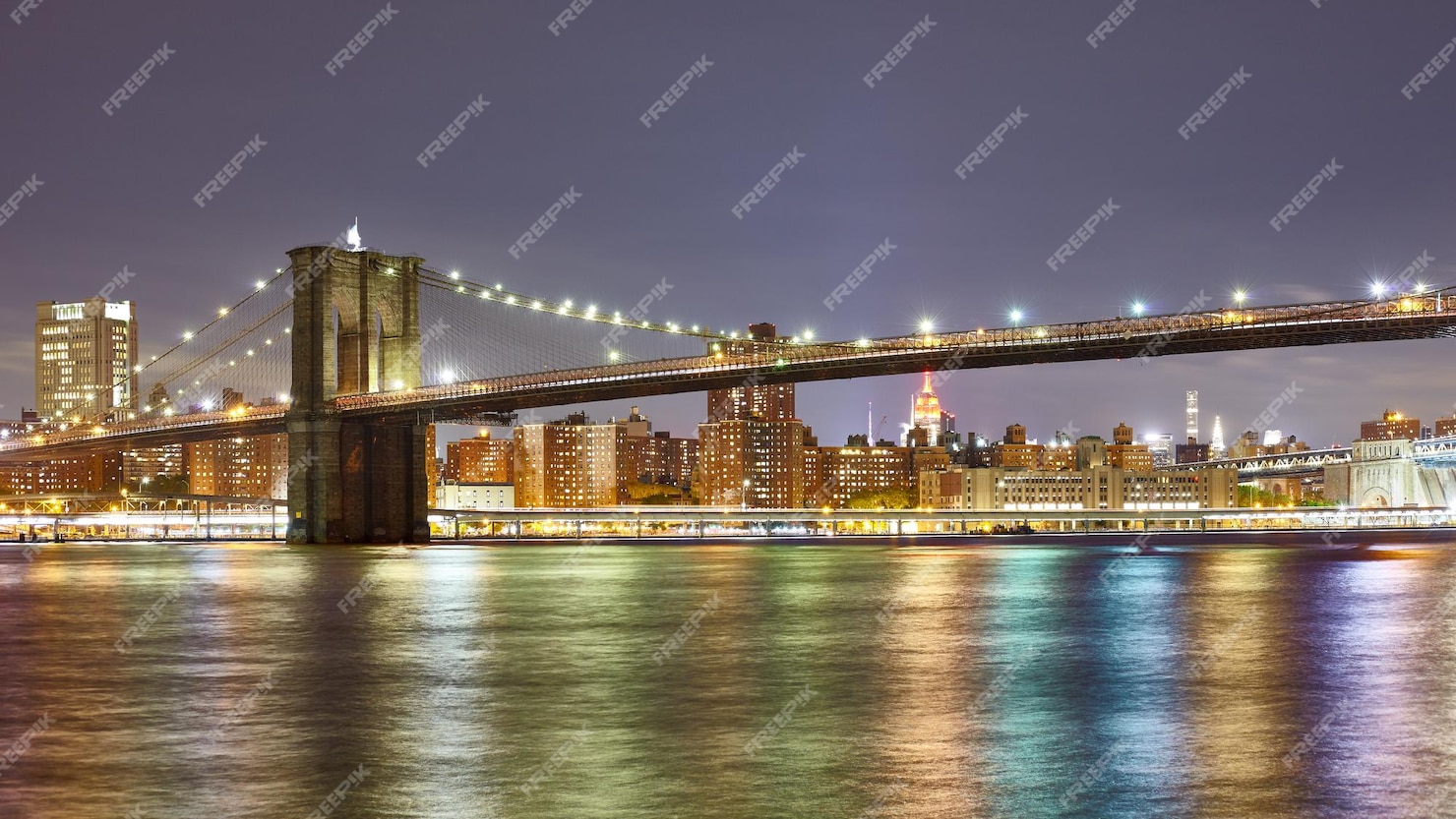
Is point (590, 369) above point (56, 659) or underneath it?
above

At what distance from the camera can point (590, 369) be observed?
8094 centimetres

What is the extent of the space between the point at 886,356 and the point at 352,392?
99.4 ft

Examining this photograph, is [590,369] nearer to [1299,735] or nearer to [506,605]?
[506,605]

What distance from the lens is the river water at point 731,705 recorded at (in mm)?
12469

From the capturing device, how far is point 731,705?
1766cm

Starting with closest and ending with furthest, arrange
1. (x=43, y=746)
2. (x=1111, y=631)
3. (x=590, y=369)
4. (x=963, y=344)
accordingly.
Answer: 1. (x=43, y=746)
2. (x=1111, y=631)
3. (x=963, y=344)
4. (x=590, y=369)

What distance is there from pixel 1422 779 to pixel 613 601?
25.2m

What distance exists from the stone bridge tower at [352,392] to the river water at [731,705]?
4309 centimetres

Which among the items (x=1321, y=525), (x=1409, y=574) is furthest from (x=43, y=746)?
(x=1321, y=525)

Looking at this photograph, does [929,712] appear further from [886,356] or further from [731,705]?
[886,356]

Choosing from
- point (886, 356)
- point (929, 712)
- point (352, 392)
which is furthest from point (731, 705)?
point (352, 392)

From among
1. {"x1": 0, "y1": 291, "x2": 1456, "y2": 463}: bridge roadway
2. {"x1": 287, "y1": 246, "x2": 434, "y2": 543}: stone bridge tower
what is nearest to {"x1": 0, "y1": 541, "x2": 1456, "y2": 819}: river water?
{"x1": 0, "y1": 291, "x2": 1456, "y2": 463}: bridge roadway

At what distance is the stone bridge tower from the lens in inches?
3206

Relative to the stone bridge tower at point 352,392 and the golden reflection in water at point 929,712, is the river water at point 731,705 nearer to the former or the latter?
the golden reflection in water at point 929,712
